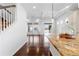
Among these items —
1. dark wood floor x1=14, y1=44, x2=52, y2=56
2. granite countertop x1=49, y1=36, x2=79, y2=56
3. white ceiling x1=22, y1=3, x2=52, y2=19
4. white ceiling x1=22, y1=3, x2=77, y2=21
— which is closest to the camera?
granite countertop x1=49, y1=36, x2=79, y2=56

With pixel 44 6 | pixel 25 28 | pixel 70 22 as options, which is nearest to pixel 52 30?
pixel 70 22

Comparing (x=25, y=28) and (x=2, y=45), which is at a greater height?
(x=25, y=28)

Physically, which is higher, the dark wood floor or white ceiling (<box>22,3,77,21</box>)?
white ceiling (<box>22,3,77,21</box>)

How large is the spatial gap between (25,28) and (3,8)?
2.75 metres

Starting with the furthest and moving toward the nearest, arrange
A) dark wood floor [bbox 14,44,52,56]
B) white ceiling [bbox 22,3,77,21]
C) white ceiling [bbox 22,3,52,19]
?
white ceiling [bbox 22,3,52,19] < dark wood floor [bbox 14,44,52,56] < white ceiling [bbox 22,3,77,21]

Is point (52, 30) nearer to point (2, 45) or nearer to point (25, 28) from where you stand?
point (2, 45)

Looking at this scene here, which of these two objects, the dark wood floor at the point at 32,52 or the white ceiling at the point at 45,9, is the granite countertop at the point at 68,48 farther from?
the dark wood floor at the point at 32,52

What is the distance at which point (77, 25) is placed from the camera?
9.16 ft

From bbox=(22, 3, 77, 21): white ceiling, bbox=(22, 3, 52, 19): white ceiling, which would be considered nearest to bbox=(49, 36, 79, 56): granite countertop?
bbox=(22, 3, 77, 21): white ceiling

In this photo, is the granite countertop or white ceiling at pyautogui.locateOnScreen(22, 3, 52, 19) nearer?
the granite countertop

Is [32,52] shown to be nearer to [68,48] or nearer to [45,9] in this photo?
[45,9]

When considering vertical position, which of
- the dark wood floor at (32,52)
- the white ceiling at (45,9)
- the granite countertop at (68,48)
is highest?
the white ceiling at (45,9)

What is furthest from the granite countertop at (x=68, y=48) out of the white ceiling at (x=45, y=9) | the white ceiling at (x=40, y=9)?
the white ceiling at (x=40, y=9)

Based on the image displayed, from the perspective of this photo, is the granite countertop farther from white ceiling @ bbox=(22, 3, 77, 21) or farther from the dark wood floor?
the dark wood floor
